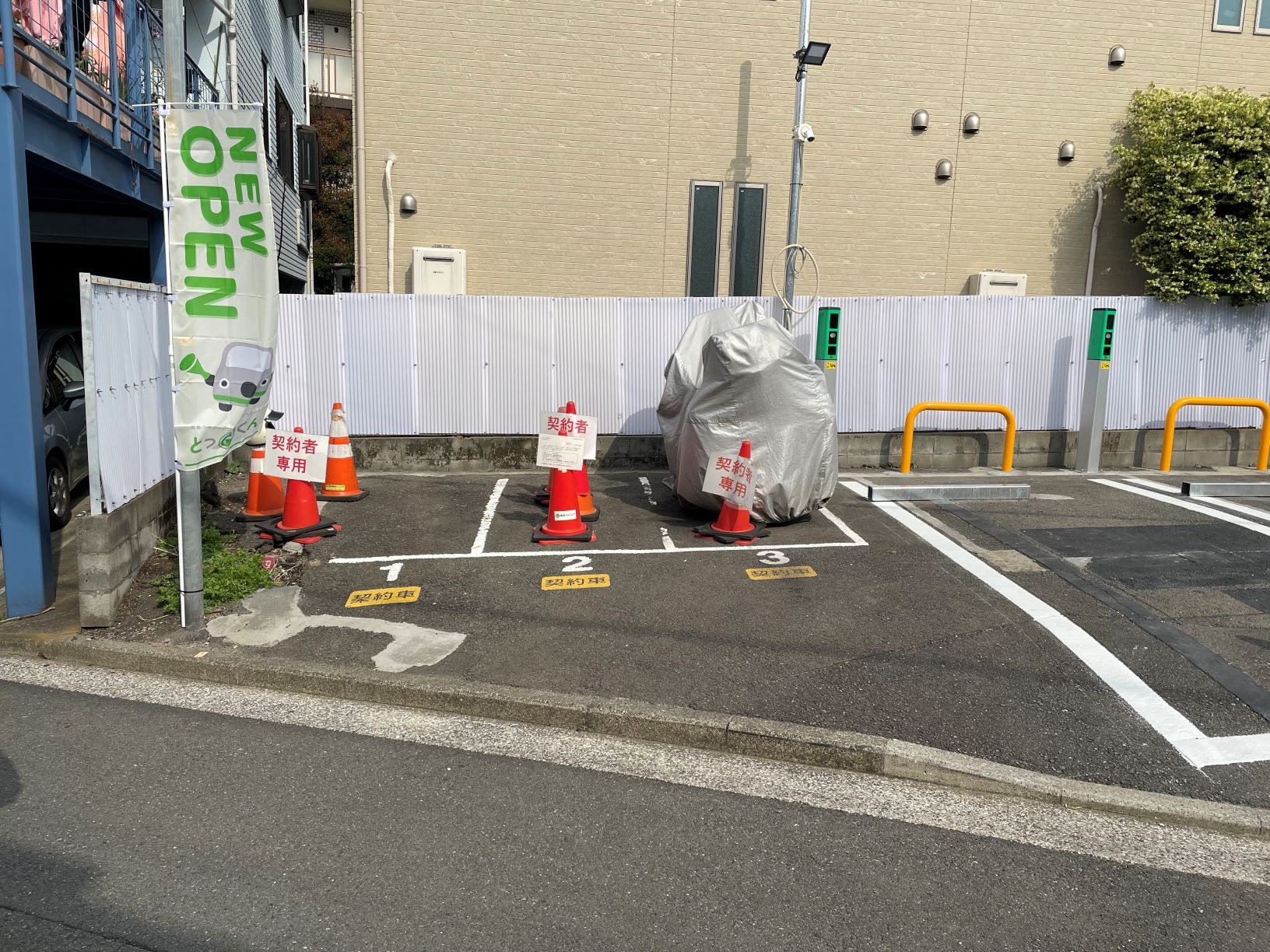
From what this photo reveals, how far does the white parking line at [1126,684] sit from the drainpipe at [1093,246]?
8.32 meters

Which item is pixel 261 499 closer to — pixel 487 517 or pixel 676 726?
pixel 487 517

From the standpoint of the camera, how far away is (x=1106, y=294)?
13.9m

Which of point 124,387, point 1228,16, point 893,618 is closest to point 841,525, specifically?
point 893,618

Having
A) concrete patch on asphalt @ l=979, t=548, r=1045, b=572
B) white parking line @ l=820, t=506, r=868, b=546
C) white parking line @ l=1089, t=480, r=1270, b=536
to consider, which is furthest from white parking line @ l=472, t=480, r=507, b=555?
white parking line @ l=1089, t=480, r=1270, b=536

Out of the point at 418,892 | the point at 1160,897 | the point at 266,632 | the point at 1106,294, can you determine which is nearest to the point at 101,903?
the point at 418,892

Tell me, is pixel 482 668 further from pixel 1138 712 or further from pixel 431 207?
pixel 431 207

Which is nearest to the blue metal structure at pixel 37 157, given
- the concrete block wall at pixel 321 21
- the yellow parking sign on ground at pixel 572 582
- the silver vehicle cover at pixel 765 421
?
the yellow parking sign on ground at pixel 572 582

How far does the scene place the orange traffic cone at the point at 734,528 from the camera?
25.1 feet

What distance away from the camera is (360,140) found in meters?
12.0

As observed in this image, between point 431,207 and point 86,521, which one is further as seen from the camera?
point 431,207

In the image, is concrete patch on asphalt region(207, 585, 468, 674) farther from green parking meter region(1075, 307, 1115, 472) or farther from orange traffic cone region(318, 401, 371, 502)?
green parking meter region(1075, 307, 1115, 472)

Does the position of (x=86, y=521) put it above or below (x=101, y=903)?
above

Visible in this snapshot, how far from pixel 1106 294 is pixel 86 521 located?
13980mm

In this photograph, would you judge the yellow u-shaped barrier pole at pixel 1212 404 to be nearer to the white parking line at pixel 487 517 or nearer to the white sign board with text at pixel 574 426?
the white sign board with text at pixel 574 426
